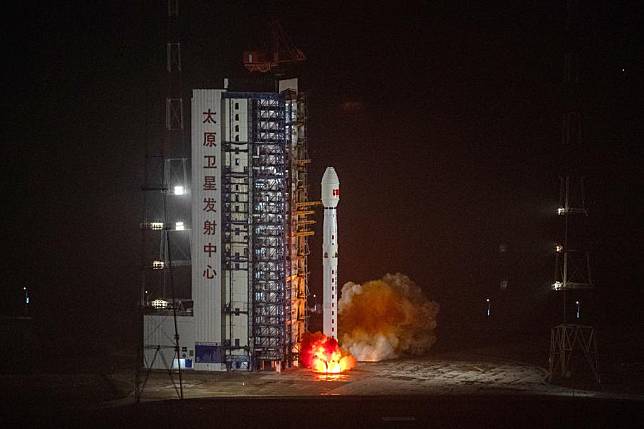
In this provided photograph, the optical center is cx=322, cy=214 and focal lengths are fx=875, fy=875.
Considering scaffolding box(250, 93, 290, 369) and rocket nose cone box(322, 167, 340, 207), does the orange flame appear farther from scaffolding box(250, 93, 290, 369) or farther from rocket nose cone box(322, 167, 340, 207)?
rocket nose cone box(322, 167, 340, 207)

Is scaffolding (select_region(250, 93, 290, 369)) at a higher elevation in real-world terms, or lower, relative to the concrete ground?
higher

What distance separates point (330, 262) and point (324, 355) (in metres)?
6.36

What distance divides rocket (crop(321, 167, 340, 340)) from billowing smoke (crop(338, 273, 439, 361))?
3816mm

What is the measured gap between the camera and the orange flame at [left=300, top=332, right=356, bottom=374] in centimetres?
5719

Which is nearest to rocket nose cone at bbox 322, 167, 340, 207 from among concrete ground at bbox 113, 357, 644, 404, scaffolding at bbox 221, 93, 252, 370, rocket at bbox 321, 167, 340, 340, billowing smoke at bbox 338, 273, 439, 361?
rocket at bbox 321, 167, 340, 340

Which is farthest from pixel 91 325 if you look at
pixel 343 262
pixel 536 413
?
pixel 536 413

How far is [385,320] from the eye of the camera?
64062 millimetres

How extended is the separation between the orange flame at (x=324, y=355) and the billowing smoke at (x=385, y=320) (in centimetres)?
356

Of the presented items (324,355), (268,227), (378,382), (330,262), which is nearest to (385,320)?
(330,262)

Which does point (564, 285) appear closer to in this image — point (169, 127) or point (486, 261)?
point (169, 127)

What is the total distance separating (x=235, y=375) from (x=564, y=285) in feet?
68.9

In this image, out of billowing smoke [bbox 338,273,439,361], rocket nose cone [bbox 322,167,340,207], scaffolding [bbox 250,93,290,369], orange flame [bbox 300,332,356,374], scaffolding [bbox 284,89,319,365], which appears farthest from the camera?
billowing smoke [bbox 338,273,439,361]

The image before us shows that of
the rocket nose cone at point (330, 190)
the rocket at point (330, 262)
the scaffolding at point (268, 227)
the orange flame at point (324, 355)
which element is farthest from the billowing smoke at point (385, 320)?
the rocket nose cone at point (330, 190)

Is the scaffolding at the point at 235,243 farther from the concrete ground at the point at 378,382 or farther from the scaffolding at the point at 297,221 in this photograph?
the scaffolding at the point at 297,221
